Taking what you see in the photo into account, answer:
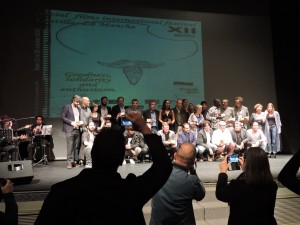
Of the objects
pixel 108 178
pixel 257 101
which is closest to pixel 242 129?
pixel 257 101

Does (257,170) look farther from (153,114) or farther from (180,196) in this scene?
(153,114)

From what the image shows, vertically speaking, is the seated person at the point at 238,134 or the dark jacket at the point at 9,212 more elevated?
the seated person at the point at 238,134

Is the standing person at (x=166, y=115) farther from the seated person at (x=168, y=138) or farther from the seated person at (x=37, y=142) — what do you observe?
the seated person at (x=37, y=142)

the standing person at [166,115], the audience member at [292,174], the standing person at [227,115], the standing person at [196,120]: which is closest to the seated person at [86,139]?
the standing person at [166,115]

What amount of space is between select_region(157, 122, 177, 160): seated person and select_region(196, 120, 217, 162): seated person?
56cm

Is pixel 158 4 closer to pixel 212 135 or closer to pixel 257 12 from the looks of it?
pixel 257 12

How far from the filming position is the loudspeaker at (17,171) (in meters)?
3.77

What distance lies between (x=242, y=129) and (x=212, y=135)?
680 mm

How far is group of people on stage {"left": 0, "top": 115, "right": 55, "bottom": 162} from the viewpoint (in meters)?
5.44

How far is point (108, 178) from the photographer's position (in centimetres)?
90

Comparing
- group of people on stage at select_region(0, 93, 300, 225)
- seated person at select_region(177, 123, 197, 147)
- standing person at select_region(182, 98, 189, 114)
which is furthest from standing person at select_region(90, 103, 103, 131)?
group of people on stage at select_region(0, 93, 300, 225)

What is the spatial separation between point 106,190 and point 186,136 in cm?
579

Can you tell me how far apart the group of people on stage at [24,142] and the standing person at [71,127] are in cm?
82

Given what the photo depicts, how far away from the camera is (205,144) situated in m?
6.73
